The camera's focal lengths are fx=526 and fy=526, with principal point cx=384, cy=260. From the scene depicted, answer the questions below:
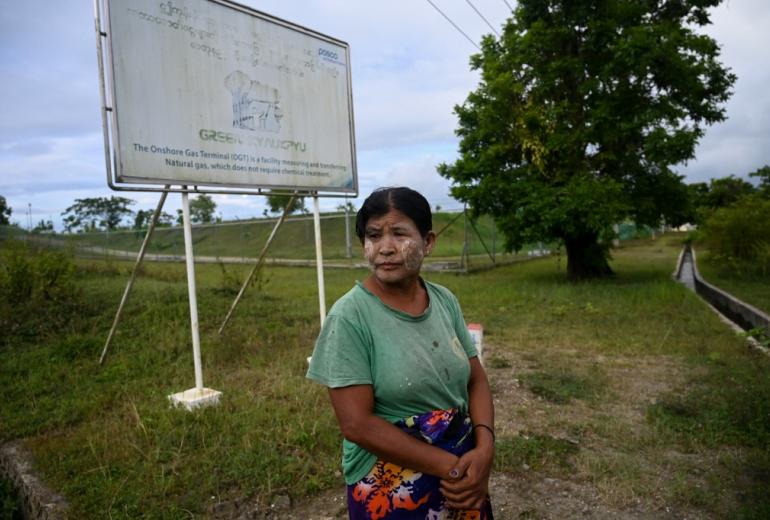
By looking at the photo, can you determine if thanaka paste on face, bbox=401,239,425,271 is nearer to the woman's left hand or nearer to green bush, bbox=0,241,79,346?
the woman's left hand

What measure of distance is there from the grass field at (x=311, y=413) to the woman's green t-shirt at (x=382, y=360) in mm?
1640

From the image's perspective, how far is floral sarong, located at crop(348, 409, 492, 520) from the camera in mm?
1568

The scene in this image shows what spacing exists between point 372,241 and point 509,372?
4021 mm

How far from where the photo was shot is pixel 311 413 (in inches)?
161

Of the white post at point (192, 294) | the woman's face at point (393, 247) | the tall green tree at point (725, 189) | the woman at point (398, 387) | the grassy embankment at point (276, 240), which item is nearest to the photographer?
the woman at point (398, 387)

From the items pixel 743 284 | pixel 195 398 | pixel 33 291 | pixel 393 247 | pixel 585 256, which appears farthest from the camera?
pixel 585 256

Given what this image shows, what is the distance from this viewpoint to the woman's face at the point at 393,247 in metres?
1.71

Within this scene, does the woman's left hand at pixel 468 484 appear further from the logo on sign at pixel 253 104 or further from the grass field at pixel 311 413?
the logo on sign at pixel 253 104

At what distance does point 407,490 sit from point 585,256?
1209 centimetres

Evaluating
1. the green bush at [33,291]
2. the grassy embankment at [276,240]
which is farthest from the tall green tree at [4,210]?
the green bush at [33,291]

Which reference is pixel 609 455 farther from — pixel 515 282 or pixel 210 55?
pixel 515 282

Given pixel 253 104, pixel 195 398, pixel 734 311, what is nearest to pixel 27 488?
pixel 195 398

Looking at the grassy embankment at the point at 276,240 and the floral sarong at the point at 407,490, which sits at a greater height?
the grassy embankment at the point at 276,240

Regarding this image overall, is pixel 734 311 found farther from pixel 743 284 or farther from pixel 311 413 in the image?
pixel 311 413
